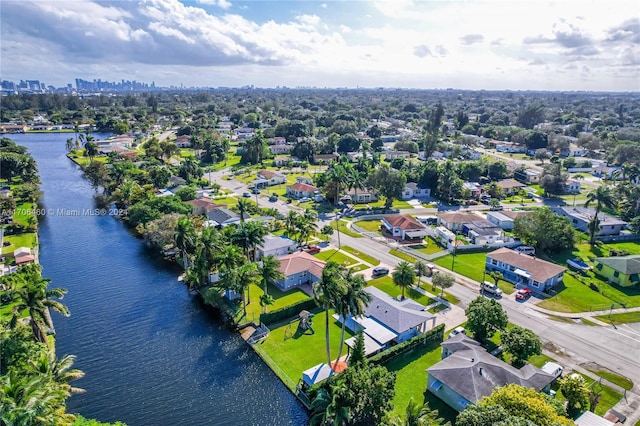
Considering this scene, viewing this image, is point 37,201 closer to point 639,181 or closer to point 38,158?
point 38,158

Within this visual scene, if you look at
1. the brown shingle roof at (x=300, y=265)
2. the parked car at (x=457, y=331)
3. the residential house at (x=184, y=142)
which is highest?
the residential house at (x=184, y=142)

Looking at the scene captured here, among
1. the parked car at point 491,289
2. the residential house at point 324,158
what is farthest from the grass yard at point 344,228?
the residential house at point 324,158

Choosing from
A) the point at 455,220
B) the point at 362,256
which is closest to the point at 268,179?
the point at 362,256

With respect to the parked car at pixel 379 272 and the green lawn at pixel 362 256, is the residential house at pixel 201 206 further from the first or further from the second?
the parked car at pixel 379 272

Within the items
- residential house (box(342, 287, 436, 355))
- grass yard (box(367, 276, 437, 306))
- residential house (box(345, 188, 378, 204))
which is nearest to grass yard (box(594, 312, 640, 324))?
grass yard (box(367, 276, 437, 306))

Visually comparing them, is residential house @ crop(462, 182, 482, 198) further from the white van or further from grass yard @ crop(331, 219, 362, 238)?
grass yard @ crop(331, 219, 362, 238)

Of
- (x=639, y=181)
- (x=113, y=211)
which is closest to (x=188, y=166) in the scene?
(x=113, y=211)

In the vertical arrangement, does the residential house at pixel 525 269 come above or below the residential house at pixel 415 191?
below
